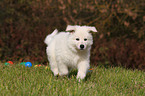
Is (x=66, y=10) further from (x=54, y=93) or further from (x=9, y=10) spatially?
(x=54, y=93)

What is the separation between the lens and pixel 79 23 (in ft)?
25.1

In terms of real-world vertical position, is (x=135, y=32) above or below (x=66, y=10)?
below

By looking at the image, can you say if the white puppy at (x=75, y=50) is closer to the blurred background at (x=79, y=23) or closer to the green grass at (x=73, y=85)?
the green grass at (x=73, y=85)

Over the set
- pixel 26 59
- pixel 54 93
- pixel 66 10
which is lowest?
pixel 26 59

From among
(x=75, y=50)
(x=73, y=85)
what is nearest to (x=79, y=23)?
(x=75, y=50)

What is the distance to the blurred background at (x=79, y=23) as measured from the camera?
24.3 feet

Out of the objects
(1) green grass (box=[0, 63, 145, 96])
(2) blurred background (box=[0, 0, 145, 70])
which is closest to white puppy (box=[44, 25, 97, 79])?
(1) green grass (box=[0, 63, 145, 96])

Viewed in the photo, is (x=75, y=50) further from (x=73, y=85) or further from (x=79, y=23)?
(x=79, y=23)

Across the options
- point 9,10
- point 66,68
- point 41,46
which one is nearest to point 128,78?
point 66,68

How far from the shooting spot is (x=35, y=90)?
3598 mm

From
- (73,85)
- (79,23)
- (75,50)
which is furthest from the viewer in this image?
(79,23)

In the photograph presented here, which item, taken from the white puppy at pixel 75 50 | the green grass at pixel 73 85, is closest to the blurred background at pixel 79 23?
the green grass at pixel 73 85

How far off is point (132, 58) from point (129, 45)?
1.58 ft

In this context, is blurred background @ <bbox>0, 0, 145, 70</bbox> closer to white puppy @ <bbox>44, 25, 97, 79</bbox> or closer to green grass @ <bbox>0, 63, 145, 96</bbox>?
green grass @ <bbox>0, 63, 145, 96</bbox>
